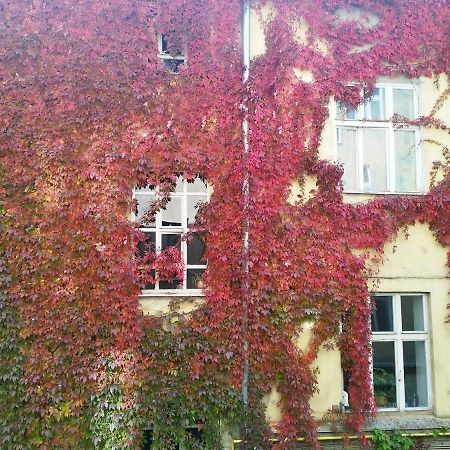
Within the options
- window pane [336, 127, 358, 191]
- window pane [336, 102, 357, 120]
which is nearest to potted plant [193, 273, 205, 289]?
window pane [336, 127, 358, 191]

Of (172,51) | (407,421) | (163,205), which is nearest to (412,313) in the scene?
(407,421)

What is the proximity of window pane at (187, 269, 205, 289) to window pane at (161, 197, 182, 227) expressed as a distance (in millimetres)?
745

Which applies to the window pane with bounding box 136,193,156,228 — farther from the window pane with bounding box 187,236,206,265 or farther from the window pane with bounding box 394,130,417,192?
the window pane with bounding box 394,130,417,192

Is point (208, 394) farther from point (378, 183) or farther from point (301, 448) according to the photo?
point (378, 183)

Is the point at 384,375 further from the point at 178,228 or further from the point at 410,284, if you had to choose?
the point at 178,228

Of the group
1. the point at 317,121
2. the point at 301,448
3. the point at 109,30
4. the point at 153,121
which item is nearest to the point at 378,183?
the point at 317,121

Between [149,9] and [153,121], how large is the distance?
182cm

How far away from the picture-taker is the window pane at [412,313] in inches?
300

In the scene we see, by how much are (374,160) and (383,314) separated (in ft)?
8.21

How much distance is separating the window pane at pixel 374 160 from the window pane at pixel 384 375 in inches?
99.3

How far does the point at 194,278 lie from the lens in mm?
7289

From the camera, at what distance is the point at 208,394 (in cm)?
680

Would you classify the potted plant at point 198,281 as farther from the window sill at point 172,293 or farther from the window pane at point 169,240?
the window pane at point 169,240

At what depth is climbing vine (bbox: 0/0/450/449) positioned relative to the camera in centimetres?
672
